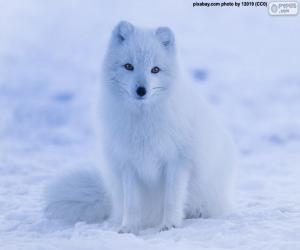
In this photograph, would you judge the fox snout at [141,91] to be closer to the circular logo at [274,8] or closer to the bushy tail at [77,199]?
the bushy tail at [77,199]

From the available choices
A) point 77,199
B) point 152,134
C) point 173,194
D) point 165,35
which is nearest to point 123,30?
point 165,35

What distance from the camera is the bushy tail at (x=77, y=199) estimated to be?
3.27 metres

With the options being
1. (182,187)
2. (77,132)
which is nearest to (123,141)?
(182,187)

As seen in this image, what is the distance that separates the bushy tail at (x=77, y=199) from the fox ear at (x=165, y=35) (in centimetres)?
93

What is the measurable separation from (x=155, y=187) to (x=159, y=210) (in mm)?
150

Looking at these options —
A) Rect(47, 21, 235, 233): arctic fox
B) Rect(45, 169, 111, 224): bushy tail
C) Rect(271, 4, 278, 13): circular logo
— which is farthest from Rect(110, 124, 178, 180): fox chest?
Rect(271, 4, 278, 13): circular logo

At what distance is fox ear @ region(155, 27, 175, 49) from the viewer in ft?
9.78

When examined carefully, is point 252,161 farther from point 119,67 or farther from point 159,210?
point 119,67

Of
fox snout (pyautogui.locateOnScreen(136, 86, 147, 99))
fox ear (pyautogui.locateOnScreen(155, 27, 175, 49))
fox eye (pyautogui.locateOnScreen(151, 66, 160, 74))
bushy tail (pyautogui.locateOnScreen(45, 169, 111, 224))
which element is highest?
fox ear (pyautogui.locateOnScreen(155, 27, 175, 49))

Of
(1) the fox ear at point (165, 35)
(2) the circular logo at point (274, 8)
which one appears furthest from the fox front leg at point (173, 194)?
(2) the circular logo at point (274, 8)

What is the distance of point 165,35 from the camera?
117 inches

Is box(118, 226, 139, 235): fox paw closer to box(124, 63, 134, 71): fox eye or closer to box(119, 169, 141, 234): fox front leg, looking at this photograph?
box(119, 169, 141, 234): fox front leg

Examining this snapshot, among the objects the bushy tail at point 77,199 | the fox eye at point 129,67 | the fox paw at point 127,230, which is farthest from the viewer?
the bushy tail at point 77,199

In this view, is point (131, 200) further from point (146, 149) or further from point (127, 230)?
point (146, 149)
